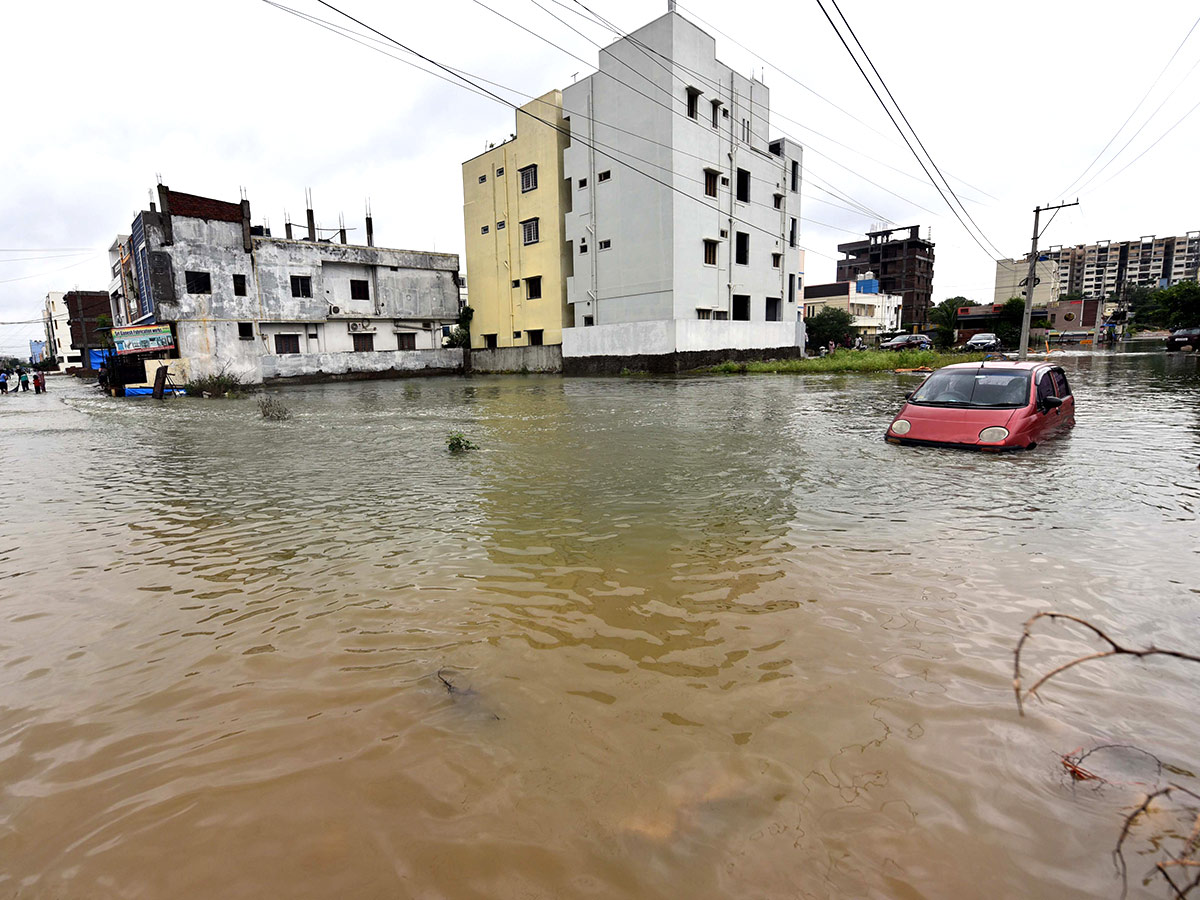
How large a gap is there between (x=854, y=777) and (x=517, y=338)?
135 ft

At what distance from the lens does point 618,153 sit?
111 feet

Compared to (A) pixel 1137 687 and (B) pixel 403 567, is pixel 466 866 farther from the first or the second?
(A) pixel 1137 687

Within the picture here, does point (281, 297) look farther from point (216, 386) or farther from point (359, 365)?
point (216, 386)

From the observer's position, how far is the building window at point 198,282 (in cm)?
3438

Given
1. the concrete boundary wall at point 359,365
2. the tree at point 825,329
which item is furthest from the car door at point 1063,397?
the tree at point 825,329

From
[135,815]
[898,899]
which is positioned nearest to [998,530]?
[898,899]

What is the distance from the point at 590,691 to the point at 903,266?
98.4 m

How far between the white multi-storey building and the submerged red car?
23.1 meters

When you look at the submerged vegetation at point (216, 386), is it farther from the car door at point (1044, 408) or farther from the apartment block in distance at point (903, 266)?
the apartment block in distance at point (903, 266)

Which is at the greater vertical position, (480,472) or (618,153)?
(618,153)

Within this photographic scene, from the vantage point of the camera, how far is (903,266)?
3425 inches

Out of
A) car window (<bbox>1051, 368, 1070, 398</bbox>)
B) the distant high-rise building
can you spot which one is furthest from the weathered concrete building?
the distant high-rise building

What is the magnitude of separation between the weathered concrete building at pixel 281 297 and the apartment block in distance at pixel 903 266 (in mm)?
67736

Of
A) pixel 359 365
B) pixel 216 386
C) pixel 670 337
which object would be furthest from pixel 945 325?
pixel 216 386
